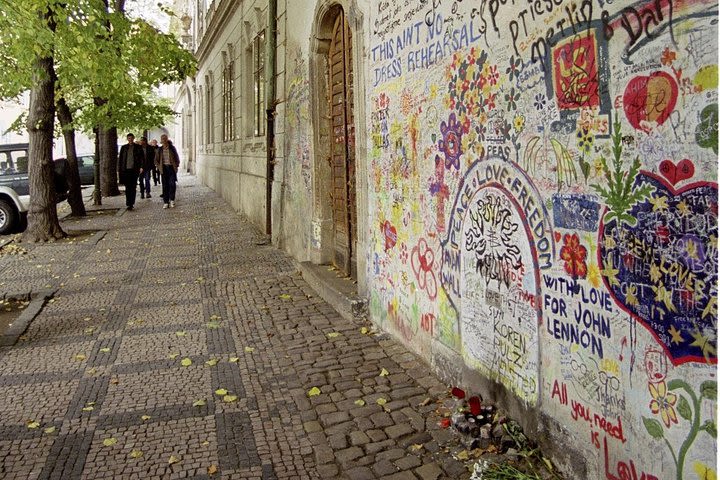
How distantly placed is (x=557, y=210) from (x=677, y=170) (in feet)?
2.55

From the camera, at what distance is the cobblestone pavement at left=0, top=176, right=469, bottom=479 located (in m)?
3.61

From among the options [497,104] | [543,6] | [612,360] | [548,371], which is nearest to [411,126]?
[497,104]

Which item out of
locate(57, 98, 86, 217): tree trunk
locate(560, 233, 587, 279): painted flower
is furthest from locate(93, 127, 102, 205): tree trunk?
locate(560, 233, 587, 279): painted flower

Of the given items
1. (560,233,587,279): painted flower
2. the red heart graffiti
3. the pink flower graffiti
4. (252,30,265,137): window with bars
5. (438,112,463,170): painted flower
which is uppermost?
(252,30,265,137): window with bars

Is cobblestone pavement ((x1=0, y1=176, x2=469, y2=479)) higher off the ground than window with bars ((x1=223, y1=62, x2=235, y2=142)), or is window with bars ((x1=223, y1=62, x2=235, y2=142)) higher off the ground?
window with bars ((x1=223, y1=62, x2=235, y2=142))

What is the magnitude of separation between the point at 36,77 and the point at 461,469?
1115 centimetres

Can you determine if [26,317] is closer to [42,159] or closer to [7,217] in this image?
[42,159]

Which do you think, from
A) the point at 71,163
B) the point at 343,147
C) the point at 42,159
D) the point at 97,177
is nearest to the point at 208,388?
the point at 343,147

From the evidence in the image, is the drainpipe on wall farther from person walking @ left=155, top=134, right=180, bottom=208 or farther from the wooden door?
person walking @ left=155, top=134, right=180, bottom=208

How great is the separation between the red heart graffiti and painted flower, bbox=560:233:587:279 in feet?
1.96

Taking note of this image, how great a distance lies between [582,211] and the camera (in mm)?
2932

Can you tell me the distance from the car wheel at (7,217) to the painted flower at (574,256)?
14.1 meters

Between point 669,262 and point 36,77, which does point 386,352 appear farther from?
point 36,77

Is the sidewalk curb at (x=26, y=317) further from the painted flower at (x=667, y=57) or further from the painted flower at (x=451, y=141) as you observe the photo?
the painted flower at (x=667, y=57)
